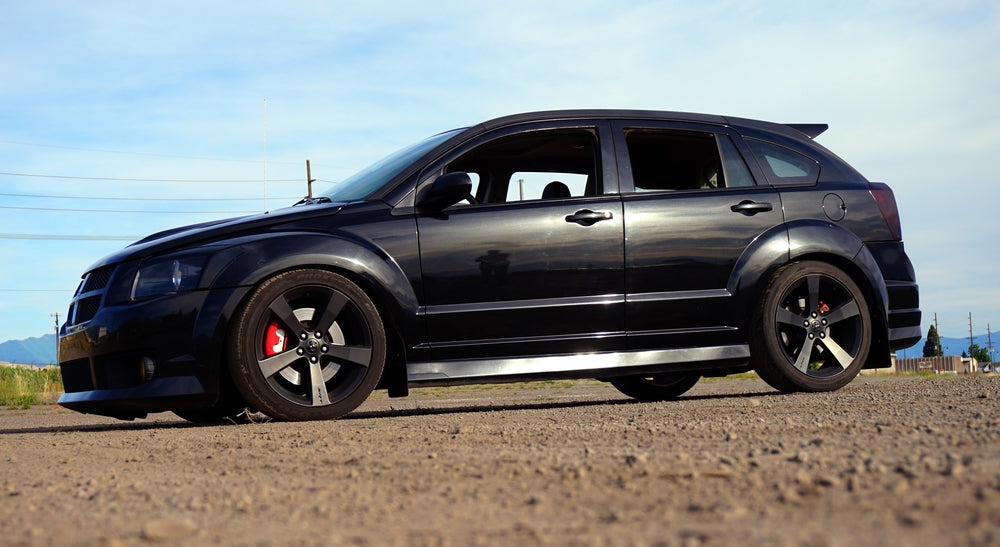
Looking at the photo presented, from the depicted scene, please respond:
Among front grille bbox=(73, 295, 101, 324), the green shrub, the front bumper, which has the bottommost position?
the green shrub

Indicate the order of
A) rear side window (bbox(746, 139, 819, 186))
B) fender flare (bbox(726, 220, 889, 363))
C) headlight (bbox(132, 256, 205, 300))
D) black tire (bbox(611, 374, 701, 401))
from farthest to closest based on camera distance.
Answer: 1. black tire (bbox(611, 374, 701, 401))
2. rear side window (bbox(746, 139, 819, 186))
3. fender flare (bbox(726, 220, 889, 363))
4. headlight (bbox(132, 256, 205, 300))

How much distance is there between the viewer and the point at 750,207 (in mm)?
7078

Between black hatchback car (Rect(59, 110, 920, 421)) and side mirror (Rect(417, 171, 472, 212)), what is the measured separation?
0.01 m

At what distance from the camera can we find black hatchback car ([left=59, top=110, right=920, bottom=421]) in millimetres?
6156

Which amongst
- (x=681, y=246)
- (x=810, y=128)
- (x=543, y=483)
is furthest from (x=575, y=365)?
(x=543, y=483)

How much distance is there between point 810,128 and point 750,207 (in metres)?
1.31

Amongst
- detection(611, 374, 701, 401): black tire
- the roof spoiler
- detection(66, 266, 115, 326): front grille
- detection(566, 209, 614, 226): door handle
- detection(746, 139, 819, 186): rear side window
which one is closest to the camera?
detection(66, 266, 115, 326): front grille

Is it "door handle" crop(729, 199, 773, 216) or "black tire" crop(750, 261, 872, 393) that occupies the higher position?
"door handle" crop(729, 199, 773, 216)

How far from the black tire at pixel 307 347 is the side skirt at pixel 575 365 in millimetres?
326

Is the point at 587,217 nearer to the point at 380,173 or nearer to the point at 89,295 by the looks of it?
the point at 380,173

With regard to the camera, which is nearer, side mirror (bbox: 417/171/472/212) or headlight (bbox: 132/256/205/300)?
headlight (bbox: 132/256/205/300)

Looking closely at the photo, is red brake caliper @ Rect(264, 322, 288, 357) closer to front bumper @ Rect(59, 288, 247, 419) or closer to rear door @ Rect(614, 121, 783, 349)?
front bumper @ Rect(59, 288, 247, 419)

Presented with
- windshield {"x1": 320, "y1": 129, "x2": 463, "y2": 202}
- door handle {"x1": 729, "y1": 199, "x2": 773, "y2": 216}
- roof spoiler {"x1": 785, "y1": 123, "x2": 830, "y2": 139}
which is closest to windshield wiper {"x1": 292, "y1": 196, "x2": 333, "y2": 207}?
windshield {"x1": 320, "y1": 129, "x2": 463, "y2": 202}

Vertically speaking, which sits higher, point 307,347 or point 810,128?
point 810,128
